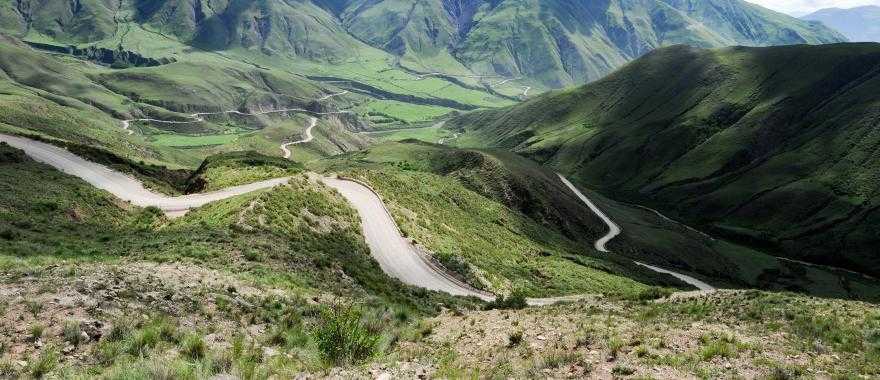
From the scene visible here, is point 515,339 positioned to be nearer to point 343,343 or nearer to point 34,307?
point 343,343

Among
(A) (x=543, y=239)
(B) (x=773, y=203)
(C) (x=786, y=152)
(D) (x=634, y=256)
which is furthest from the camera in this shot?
(C) (x=786, y=152)

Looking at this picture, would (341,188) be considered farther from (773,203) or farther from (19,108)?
(773,203)

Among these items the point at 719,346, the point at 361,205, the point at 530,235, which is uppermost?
the point at 719,346

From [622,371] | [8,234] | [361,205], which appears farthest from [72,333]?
[361,205]

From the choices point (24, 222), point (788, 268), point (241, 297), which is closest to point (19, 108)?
point (24, 222)

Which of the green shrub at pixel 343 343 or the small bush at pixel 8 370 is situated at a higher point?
the small bush at pixel 8 370

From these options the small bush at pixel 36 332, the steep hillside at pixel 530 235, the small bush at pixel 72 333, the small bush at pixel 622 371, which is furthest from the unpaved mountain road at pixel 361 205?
the small bush at pixel 36 332

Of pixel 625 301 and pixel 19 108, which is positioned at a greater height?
pixel 625 301

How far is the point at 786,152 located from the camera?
18262cm

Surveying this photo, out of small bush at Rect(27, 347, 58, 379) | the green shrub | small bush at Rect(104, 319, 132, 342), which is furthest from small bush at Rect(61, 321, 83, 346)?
the green shrub

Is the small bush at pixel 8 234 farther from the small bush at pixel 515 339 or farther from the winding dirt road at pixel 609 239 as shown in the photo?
the winding dirt road at pixel 609 239

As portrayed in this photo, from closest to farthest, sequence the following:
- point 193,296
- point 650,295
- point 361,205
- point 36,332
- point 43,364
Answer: point 43,364
point 36,332
point 193,296
point 650,295
point 361,205

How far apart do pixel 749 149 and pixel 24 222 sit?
212170 mm

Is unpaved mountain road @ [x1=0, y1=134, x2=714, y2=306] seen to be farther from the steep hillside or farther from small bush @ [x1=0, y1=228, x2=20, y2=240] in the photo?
small bush @ [x1=0, y1=228, x2=20, y2=240]
